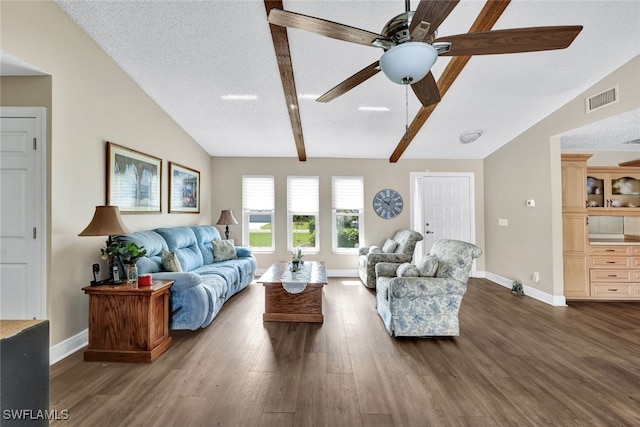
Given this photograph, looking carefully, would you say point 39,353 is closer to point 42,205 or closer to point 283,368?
point 283,368

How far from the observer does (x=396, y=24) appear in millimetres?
1663

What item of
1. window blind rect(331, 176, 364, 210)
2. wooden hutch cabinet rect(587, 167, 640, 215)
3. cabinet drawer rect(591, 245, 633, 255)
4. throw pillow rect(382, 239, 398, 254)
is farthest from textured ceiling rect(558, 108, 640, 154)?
window blind rect(331, 176, 364, 210)

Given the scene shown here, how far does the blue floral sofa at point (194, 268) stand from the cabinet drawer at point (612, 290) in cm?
537

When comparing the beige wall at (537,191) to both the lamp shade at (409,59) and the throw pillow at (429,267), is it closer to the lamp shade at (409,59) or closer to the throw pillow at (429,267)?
the throw pillow at (429,267)

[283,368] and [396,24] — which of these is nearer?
[396,24]

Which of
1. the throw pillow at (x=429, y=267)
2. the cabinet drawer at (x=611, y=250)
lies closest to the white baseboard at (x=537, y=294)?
the cabinet drawer at (x=611, y=250)

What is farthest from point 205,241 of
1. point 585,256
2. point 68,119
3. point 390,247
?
point 585,256

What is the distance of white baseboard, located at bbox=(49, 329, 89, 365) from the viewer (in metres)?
2.45

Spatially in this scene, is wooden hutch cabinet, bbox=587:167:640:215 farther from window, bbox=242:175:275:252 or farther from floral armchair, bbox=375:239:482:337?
window, bbox=242:175:275:252

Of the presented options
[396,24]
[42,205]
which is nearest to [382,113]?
[396,24]

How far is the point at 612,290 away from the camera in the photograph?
4.11 m

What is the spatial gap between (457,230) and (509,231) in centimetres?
95

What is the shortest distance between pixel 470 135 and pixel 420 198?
61.2 inches

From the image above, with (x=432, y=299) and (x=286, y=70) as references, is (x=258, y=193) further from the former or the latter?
(x=432, y=299)
